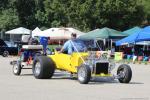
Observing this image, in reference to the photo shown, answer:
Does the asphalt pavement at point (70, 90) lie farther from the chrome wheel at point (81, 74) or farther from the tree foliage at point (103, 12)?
the tree foliage at point (103, 12)

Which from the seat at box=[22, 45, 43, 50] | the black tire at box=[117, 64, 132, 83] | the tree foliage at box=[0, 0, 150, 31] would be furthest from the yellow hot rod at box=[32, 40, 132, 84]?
the tree foliage at box=[0, 0, 150, 31]

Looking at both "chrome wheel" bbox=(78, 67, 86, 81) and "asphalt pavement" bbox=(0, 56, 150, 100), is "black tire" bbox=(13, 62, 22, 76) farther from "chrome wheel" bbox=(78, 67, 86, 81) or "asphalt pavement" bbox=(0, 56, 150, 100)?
"chrome wheel" bbox=(78, 67, 86, 81)

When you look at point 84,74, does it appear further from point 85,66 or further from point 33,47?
point 33,47

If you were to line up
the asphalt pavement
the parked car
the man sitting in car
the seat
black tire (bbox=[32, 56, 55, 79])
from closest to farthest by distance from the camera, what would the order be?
the asphalt pavement → the man sitting in car → black tire (bbox=[32, 56, 55, 79]) → the seat → the parked car

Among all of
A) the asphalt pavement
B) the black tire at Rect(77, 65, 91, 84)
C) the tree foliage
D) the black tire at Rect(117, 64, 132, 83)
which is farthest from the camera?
the tree foliage

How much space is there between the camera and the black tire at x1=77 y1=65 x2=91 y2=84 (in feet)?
59.8

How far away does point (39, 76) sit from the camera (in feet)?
66.5

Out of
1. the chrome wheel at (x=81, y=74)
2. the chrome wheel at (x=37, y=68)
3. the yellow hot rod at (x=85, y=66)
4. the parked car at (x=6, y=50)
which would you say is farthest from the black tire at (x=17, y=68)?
the parked car at (x=6, y=50)

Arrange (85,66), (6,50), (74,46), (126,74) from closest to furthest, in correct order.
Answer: (85,66) → (126,74) → (74,46) → (6,50)

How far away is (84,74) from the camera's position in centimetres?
1839

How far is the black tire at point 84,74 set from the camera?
18.2m

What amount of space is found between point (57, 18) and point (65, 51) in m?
58.1

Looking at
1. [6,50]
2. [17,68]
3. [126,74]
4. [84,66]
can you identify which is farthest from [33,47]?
[6,50]

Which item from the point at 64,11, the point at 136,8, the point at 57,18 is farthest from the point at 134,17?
the point at 57,18
